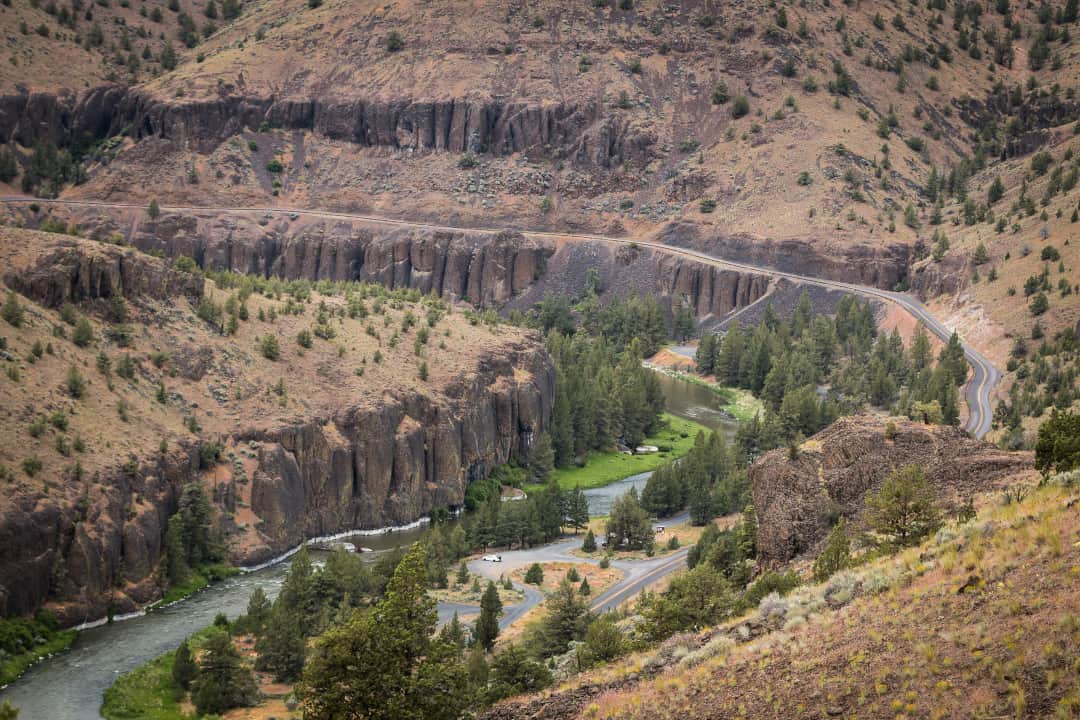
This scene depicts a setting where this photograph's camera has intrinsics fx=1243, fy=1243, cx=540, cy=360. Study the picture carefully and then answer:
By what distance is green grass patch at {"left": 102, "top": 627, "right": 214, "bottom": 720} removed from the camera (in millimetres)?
71000

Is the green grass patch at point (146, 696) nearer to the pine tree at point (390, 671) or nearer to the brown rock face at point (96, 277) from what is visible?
the pine tree at point (390, 671)

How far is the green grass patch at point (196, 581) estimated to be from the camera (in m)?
91.3

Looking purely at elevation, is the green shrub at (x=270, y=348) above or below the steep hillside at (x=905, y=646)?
below

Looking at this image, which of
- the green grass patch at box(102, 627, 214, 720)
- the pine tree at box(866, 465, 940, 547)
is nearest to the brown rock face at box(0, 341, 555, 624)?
the green grass patch at box(102, 627, 214, 720)

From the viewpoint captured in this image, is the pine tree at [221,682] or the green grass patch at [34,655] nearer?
the pine tree at [221,682]

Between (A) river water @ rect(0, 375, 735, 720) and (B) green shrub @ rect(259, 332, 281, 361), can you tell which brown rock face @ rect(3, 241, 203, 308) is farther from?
Answer: (A) river water @ rect(0, 375, 735, 720)

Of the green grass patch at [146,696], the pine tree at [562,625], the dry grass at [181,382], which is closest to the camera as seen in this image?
the pine tree at [562,625]

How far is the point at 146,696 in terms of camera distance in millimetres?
73188

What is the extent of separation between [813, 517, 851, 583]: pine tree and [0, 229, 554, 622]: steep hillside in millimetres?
55481

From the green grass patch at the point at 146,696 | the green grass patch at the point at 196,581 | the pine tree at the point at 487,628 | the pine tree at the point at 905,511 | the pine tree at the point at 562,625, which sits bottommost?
the green grass patch at the point at 196,581

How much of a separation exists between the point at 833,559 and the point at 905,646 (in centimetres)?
1434

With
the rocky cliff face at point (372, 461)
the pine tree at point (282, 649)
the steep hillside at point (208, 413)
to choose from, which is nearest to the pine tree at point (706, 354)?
the steep hillside at point (208, 413)

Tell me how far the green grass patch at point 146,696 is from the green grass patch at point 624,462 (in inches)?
2307

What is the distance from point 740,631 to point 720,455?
85.9m
